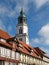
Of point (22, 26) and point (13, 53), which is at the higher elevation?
point (22, 26)

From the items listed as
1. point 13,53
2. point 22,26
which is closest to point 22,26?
point 22,26

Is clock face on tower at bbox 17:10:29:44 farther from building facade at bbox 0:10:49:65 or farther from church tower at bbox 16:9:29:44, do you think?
building facade at bbox 0:10:49:65

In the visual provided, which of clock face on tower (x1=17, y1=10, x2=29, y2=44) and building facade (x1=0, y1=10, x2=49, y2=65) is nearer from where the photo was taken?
building facade (x1=0, y1=10, x2=49, y2=65)

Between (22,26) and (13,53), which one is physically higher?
(22,26)

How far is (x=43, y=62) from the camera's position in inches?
3383

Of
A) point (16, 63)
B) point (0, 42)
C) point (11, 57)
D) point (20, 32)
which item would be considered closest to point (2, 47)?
point (0, 42)

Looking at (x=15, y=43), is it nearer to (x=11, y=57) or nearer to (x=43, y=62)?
(x=11, y=57)

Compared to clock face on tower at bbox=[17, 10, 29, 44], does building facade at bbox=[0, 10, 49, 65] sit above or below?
below

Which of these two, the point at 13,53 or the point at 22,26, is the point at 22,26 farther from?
the point at 13,53

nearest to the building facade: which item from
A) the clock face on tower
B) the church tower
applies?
the clock face on tower

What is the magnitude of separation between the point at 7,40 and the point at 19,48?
6.14 m

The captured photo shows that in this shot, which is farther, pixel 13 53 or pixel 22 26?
pixel 22 26

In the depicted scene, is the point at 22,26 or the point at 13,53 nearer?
the point at 13,53

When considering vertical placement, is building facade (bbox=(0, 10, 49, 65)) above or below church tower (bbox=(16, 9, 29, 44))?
below
